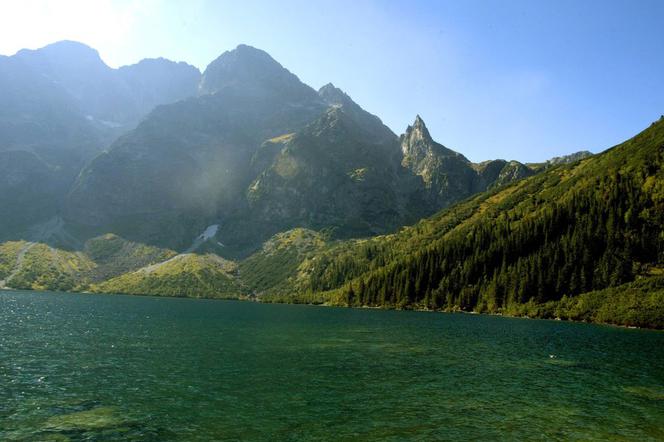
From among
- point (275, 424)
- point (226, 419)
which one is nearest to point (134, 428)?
point (226, 419)

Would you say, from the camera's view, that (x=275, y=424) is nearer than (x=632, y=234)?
Yes

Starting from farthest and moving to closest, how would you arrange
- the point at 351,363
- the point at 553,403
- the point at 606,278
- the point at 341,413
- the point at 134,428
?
the point at 606,278 → the point at 351,363 → the point at 553,403 → the point at 341,413 → the point at 134,428

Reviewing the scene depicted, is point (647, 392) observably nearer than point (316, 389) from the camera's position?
No

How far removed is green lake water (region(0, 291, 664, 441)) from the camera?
36.2 m

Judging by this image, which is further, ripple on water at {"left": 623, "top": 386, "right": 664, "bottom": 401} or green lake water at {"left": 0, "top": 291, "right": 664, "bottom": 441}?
ripple on water at {"left": 623, "top": 386, "right": 664, "bottom": 401}

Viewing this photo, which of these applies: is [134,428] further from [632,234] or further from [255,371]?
[632,234]

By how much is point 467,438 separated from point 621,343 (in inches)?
3522

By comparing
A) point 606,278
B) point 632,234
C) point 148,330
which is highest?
point 632,234

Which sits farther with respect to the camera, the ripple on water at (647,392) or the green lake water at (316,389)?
the ripple on water at (647,392)

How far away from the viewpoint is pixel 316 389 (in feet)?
164

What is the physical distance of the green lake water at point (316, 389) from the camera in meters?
36.2

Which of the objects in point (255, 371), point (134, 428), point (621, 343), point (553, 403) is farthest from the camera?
point (621, 343)

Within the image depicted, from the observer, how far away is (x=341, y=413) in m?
41.0

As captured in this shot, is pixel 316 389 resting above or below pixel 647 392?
below
